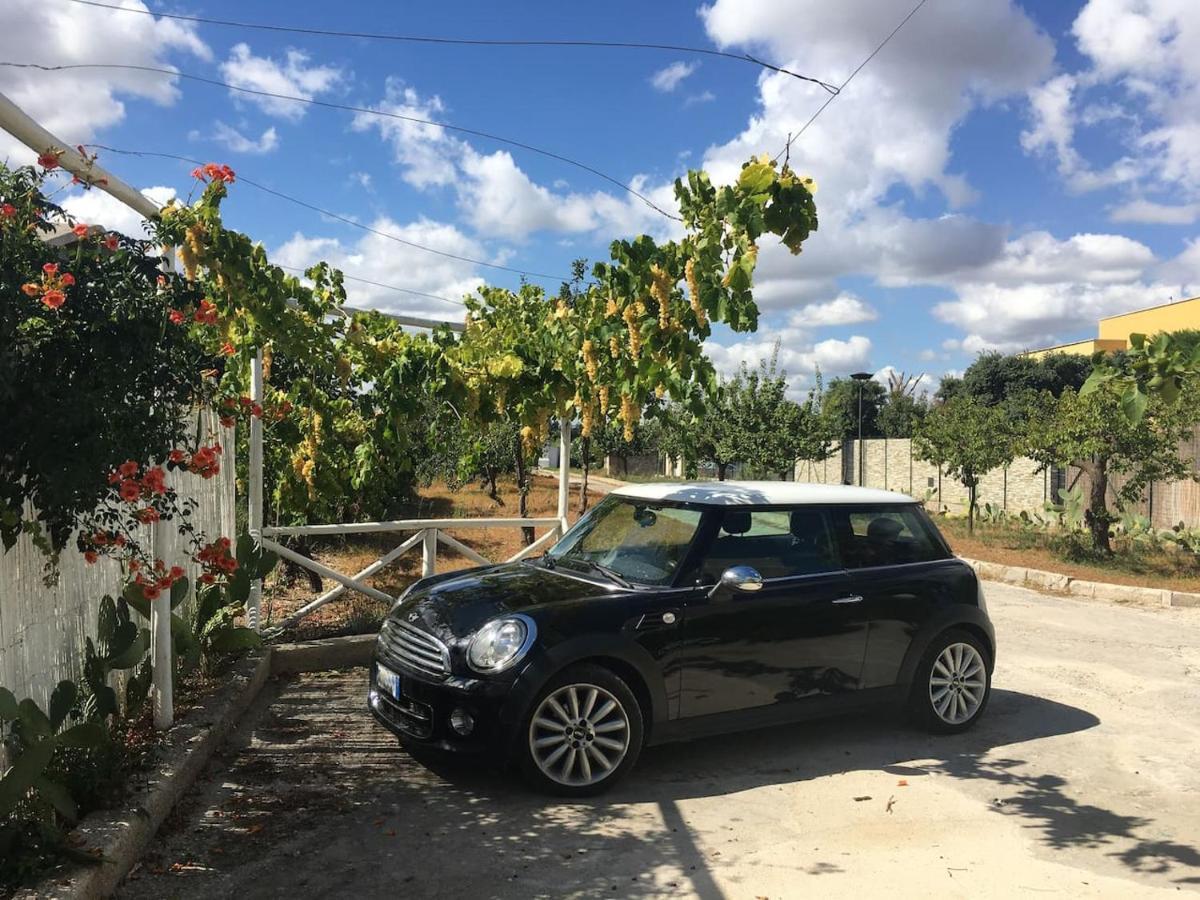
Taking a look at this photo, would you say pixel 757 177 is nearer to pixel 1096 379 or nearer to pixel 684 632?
pixel 1096 379

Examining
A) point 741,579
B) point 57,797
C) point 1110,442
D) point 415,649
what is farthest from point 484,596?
point 1110,442

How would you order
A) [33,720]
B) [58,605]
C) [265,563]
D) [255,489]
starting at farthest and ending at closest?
Answer: [255,489]
[265,563]
[58,605]
[33,720]

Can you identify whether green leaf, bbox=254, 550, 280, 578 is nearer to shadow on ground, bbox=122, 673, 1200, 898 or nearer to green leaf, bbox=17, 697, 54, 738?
shadow on ground, bbox=122, 673, 1200, 898

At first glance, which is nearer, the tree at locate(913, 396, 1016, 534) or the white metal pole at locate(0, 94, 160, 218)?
the white metal pole at locate(0, 94, 160, 218)

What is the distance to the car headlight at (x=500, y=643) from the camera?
4648 millimetres

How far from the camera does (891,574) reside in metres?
5.81

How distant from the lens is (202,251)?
528 centimetres

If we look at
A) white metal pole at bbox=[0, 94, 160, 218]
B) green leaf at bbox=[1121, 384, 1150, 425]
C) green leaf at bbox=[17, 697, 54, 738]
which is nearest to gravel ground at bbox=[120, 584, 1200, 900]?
green leaf at bbox=[17, 697, 54, 738]

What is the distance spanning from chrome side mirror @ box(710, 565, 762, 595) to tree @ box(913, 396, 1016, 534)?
15968 mm

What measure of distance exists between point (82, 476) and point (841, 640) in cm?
414

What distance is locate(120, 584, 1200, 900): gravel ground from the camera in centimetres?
396

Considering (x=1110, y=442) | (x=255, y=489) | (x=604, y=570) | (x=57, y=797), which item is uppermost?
(x=1110, y=442)

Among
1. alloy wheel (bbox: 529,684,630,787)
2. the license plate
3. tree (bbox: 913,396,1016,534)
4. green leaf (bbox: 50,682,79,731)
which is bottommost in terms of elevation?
alloy wheel (bbox: 529,684,630,787)

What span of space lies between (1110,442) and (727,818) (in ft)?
42.8
